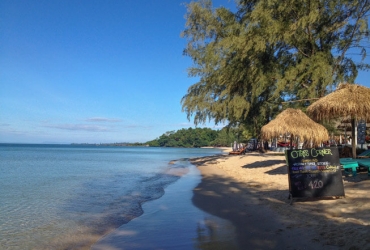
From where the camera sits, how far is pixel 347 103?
9.27 meters

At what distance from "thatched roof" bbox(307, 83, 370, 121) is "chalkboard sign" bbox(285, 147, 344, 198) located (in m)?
3.08

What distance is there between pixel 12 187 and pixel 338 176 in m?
13.5

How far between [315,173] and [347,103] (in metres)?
3.58

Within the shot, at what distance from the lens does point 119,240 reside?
588 cm

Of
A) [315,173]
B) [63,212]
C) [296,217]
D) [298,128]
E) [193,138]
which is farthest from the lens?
[193,138]

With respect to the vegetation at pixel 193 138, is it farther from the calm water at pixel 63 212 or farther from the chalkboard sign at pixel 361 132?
the calm water at pixel 63 212

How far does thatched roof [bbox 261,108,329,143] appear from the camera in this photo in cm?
1099

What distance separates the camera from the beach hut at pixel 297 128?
433 inches

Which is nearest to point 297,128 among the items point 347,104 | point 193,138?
point 347,104

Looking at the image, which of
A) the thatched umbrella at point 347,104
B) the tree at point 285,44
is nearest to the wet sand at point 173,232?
the thatched umbrella at point 347,104

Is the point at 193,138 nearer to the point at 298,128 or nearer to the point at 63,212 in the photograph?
the point at 298,128

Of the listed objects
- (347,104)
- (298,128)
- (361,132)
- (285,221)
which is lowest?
(285,221)

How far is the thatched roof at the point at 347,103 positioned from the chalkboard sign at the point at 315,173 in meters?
3.08

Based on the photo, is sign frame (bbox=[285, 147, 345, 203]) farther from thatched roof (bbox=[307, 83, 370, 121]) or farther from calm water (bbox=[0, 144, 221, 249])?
calm water (bbox=[0, 144, 221, 249])
